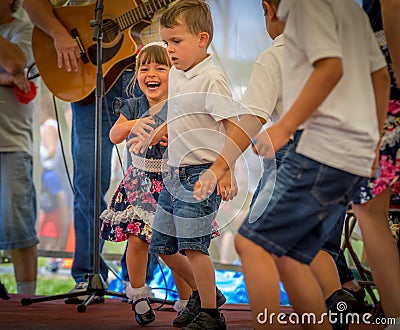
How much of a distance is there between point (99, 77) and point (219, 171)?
27.7 inches

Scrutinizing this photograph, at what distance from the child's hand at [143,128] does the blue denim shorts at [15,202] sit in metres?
0.85

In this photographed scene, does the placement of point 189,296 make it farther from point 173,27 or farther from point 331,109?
point 331,109

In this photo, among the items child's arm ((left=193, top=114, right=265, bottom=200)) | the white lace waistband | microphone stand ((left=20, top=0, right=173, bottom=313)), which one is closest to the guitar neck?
microphone stand ((left=20, top=0, right=173, bottom=313))

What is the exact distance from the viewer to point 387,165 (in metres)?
1.45

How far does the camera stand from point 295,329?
1493mm

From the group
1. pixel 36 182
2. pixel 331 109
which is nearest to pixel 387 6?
pixel 331 109

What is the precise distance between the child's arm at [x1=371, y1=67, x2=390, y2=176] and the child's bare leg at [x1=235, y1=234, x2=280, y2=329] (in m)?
0.28

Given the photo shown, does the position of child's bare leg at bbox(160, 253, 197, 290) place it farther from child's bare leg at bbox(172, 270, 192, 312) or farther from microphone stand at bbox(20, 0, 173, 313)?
microphone stand at bbox(20, 0, 173, 313)

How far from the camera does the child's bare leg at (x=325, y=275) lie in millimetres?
1547

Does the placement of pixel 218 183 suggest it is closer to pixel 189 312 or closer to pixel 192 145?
pixel 192 145

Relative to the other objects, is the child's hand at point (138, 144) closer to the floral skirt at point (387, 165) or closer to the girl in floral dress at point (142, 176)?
the girl in floral dress at point (142, 176)

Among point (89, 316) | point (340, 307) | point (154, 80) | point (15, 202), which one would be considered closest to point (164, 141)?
point (154, 80)

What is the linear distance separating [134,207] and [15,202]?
0.83 m

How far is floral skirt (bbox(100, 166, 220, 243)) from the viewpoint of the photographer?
188 centimetres
